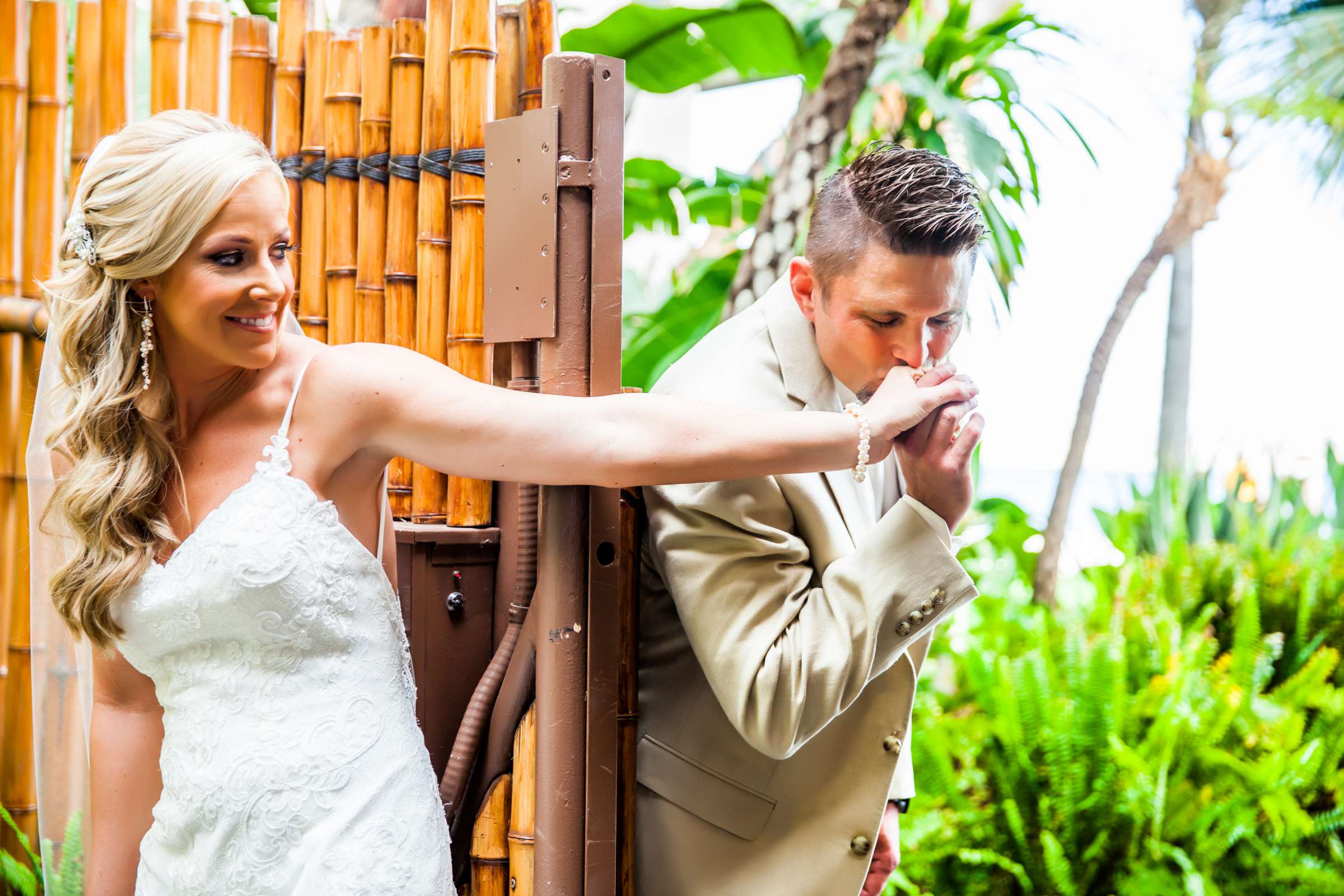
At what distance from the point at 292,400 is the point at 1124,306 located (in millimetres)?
4494

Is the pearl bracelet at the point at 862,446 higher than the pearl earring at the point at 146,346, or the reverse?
the pearl earring at the point at 146,346

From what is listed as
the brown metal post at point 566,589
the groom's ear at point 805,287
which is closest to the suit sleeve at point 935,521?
the groom's ear at point 805,287

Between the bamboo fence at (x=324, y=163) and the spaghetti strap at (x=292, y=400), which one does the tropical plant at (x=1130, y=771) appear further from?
the spaghetti strap at (x=292, y=400)

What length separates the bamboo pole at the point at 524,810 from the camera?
67.8 inches

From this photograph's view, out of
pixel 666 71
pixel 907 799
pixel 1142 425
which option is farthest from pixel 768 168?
pixel 1142 425

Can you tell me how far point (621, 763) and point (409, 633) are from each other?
1.66 feet

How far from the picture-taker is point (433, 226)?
2.04m

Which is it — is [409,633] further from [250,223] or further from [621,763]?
[250,223]

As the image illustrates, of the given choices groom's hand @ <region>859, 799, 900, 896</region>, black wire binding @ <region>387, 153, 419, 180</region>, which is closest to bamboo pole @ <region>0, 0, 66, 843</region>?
black wire binding @ <region>387, 153, 419, 180</region>

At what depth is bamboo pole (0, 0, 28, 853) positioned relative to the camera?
2.68 meters

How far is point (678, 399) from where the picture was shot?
1.56m

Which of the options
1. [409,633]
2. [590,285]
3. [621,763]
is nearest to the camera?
[590,285]

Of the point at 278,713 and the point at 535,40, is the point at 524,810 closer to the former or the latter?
the point at 278,713

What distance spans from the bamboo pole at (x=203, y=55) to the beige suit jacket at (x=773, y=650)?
4.43 ft
